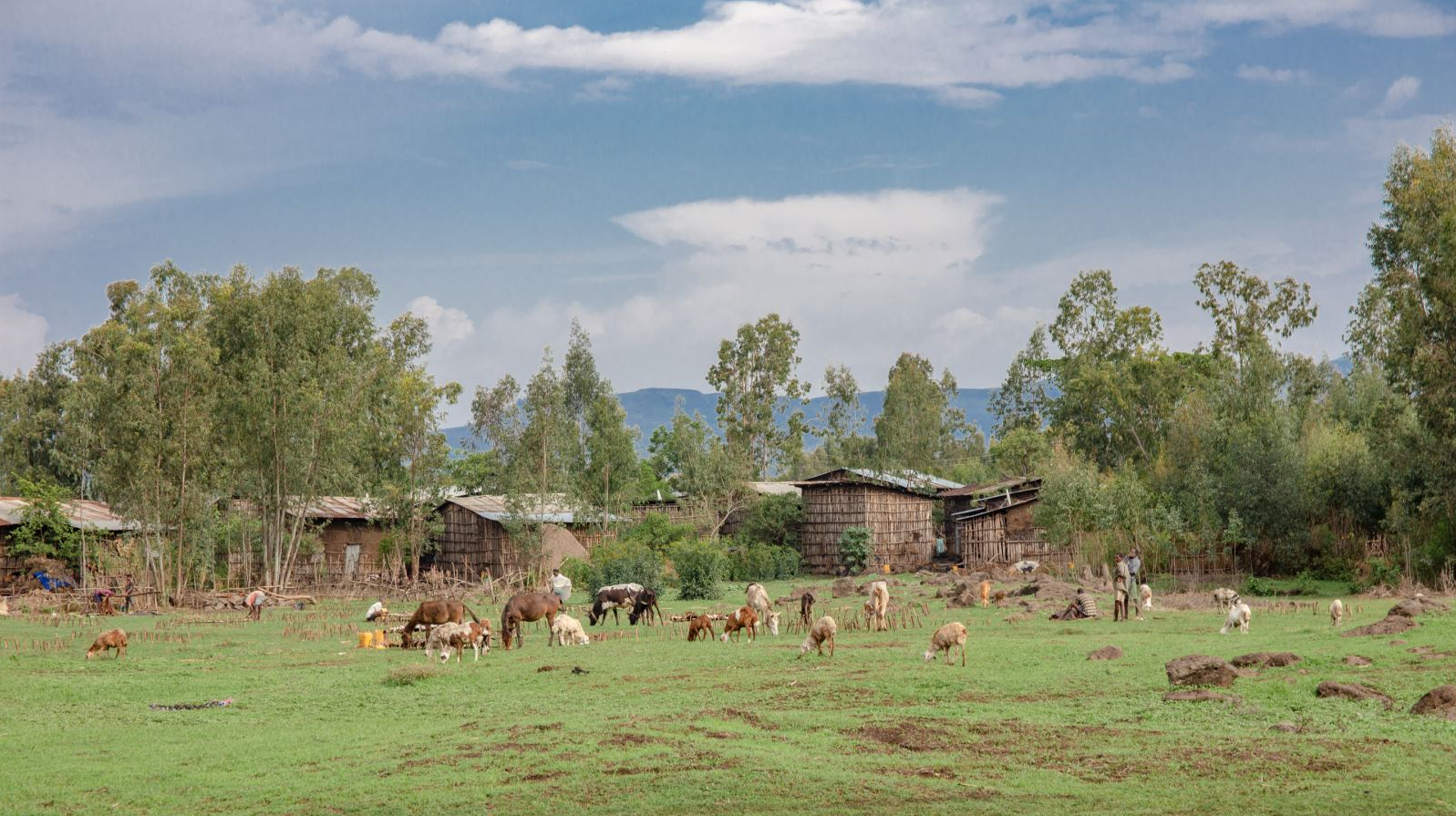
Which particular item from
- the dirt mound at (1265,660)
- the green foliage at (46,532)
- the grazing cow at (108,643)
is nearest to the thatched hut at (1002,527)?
the dirt mound at (1265,660)

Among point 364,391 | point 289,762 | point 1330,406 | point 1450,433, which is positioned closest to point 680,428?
point 364,391

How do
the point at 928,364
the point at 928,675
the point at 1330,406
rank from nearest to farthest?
the point at 928,675, the point at 1330,406, the point at 928,364

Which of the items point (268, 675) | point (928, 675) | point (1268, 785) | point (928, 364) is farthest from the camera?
point (928, 364)

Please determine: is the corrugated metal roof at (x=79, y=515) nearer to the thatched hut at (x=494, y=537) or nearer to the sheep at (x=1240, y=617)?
the thatched hut at (x=494, y=537)

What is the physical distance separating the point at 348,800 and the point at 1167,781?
28.1 ft

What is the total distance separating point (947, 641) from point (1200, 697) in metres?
5.76

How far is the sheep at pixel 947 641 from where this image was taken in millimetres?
22891

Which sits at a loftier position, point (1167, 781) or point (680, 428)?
point (680, 428)

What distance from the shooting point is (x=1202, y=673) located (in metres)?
19.1

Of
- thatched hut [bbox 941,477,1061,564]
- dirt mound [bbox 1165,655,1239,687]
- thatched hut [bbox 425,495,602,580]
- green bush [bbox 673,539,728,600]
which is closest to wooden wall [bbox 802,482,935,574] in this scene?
thatched hut [bbox 941,477,1061,564]

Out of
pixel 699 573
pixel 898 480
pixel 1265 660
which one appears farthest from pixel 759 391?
pixel 1265 660

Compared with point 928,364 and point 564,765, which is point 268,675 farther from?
point 928,364

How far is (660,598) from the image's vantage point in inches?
1777

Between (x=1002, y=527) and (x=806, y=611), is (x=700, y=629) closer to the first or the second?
(x=806, y=611)
